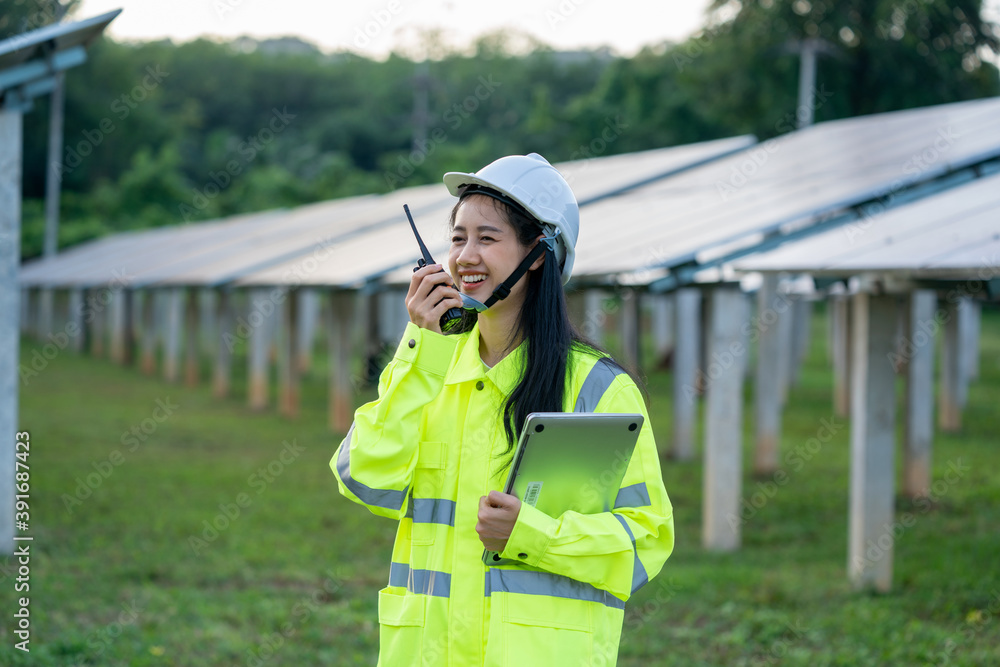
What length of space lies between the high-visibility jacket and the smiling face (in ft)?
0.45

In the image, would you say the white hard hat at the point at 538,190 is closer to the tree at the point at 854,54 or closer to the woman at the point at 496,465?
the woman at the point at 496,465

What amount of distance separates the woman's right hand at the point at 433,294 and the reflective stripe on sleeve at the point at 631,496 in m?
0.55

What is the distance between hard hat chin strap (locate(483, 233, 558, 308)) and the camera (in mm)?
2439

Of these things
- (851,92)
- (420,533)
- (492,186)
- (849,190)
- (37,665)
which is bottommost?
(37,665)

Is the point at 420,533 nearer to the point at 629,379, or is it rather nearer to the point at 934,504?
the point at 629,379

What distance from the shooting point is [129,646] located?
5.72 m

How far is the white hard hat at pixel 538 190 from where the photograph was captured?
2.43 meters

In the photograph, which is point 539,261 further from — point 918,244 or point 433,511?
point 918,244

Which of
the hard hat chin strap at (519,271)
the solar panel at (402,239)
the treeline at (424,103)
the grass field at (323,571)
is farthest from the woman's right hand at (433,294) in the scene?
the treeline at (424,103)

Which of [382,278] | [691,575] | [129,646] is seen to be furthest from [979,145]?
[129,646]

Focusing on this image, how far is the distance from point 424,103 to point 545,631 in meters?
51.9

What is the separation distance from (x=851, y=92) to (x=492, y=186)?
3176 centimetres

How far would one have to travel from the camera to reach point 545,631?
2273 mm

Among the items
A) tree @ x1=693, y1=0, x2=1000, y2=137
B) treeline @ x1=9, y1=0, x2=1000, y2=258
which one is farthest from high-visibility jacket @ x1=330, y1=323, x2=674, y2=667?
tree @ x1=693, y1=0, x2=1000, y2=137
